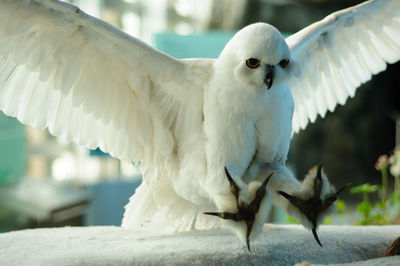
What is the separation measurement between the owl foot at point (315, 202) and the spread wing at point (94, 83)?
1.33ft

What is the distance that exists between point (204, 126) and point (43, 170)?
1.99 m

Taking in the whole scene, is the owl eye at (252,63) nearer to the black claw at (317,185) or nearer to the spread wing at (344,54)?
the black claw at (317,185)

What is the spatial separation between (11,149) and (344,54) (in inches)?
89.9

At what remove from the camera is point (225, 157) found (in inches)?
63.2

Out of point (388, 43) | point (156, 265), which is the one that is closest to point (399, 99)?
point (388, 43)

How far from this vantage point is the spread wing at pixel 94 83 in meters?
1.56

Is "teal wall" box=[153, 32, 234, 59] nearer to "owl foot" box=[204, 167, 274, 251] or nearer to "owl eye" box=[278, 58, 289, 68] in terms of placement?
"owl eye" box=[278, 58, 289, 68]

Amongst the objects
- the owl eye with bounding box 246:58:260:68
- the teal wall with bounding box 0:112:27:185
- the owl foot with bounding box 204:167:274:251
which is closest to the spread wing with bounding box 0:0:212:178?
the owl eye with bounding box 246:58:260:68

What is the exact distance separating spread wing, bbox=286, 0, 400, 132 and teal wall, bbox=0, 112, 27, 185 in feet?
6.40

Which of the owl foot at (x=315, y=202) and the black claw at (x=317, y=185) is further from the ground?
the black claw at (x=317, y=185)

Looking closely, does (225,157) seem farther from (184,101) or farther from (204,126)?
(184,101)

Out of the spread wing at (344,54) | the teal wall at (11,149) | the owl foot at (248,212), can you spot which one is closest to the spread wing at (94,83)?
the owl foot at (248,212)

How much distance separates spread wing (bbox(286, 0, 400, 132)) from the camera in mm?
1941

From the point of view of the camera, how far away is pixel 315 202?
1519 millimetres
